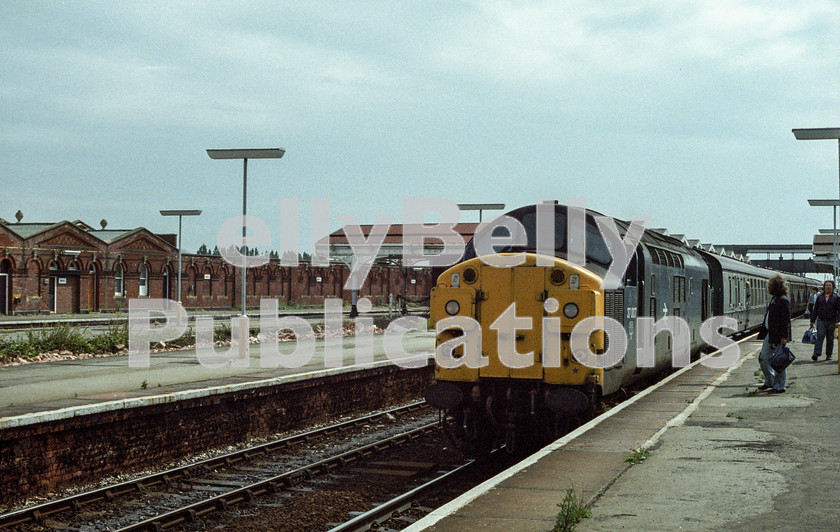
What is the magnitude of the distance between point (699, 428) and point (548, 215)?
10.6 feet

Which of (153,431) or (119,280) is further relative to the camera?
(119,280)

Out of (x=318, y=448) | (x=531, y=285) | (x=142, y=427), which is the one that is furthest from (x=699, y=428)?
(x=142, y=427)

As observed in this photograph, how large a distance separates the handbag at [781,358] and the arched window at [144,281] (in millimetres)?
43360

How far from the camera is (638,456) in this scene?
8.90m

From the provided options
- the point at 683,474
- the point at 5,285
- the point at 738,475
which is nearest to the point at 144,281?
the point at 5,285

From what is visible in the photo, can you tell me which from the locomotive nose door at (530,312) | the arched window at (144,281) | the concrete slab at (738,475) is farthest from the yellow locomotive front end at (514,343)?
the arched window at (144,281)

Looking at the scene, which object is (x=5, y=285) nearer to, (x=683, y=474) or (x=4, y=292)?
(x=4, y=292)

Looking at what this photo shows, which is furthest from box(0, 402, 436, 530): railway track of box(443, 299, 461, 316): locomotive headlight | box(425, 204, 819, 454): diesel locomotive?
box(443, 299, 461, 316): locomotive headlight

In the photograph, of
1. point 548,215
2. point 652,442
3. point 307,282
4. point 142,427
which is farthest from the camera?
point 307,282

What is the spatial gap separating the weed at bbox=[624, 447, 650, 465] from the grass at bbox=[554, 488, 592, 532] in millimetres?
2264

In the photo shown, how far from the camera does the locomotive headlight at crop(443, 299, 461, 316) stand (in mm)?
10586

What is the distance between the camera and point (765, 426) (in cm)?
1102

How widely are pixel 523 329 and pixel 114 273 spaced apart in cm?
4308

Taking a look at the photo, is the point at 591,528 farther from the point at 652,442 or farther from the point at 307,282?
the point at 307,282
